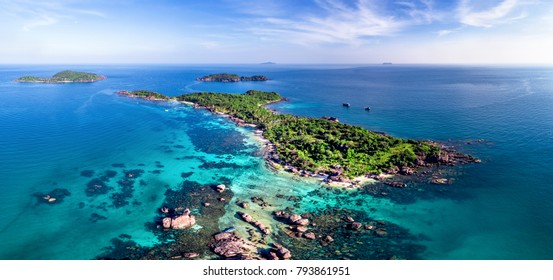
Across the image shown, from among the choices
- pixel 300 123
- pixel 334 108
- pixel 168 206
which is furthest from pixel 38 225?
pixel 334 108

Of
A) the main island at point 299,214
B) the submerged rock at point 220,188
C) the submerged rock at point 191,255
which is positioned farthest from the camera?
the submerged rock at point 220,188

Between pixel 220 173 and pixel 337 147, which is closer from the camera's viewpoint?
pixel 220 173

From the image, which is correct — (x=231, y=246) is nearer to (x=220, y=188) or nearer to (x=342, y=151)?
(x=220, y=188)

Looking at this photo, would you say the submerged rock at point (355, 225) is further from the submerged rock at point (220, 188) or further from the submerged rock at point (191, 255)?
the submerged rock at point (220, 188)

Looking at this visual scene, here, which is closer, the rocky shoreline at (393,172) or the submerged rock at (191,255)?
the submerged rock at (191,255)

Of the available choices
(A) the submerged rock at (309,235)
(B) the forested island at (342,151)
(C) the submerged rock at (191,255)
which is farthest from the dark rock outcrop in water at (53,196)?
(A) the submerged rock at (309,235)

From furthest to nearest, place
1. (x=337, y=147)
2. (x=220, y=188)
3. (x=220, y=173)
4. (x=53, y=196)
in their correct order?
1. (x=337, y=147)
2. (x=220, y=173)
3. (x=220, y=188)
4. (x=53, y=196)

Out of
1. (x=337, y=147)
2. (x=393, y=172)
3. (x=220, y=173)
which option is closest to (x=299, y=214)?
(x=220, y=173)

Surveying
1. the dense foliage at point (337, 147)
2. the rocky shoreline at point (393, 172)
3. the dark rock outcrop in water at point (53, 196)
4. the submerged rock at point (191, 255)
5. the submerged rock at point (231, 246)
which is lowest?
the submerged rock at point (191, 255)

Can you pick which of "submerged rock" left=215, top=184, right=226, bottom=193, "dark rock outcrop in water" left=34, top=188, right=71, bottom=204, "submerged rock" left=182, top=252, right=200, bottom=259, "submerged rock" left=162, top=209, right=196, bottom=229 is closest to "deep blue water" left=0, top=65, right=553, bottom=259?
"dark rock outcrop in water" left=34, top=188, right=71, bottom=204
